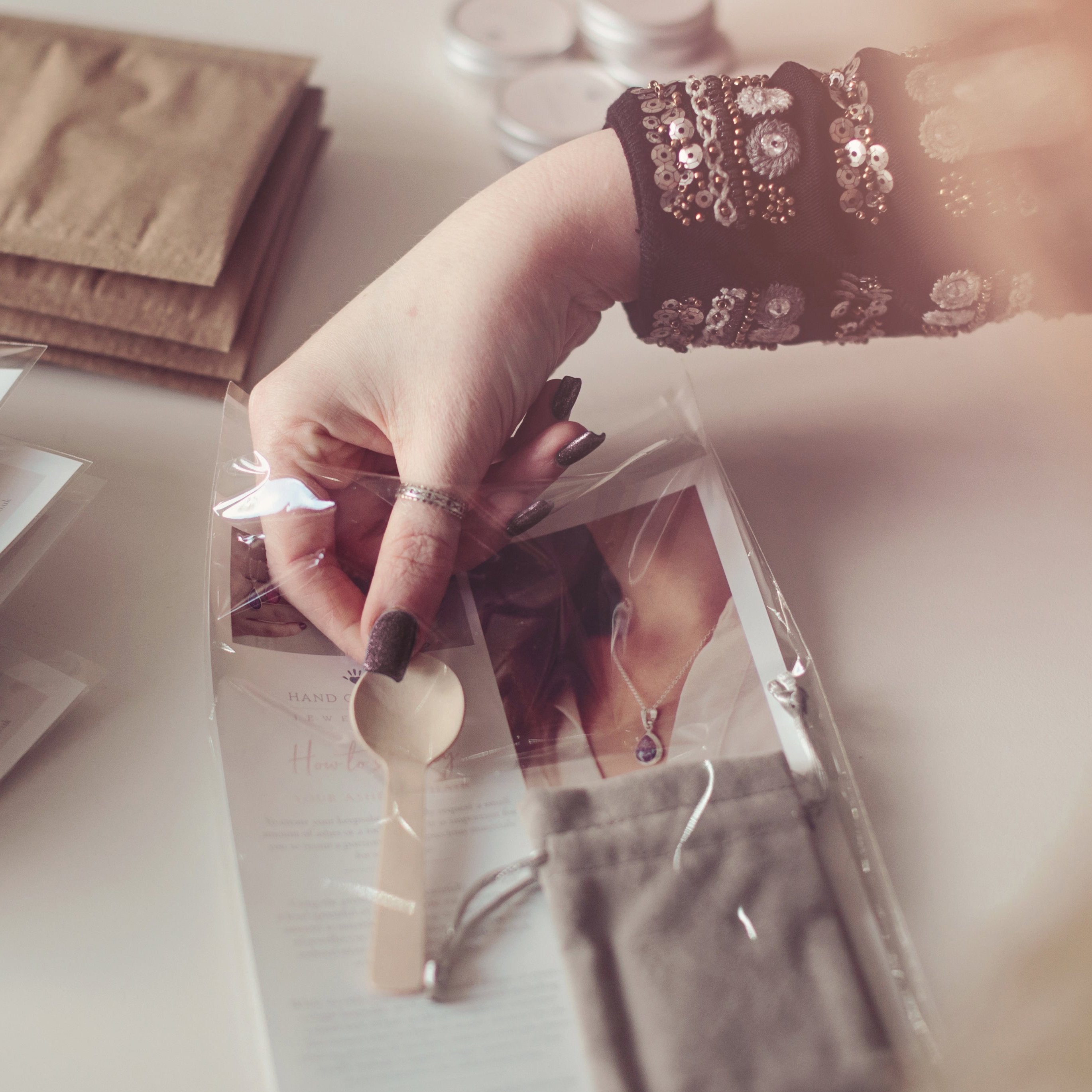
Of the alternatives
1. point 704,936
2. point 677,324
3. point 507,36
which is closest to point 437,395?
point 677,324

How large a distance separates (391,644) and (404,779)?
0.06 m

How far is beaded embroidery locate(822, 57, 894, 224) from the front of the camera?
0.44 m

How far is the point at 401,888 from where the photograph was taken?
0.35 m

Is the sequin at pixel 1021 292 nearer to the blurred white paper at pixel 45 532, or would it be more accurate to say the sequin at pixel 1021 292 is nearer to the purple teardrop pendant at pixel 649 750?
the purple teardrop pendant at pixel 649 750

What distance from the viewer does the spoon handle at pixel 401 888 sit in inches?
12.9

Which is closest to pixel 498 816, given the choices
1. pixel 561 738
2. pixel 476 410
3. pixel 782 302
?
pixel 561 738

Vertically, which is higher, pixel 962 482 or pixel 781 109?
pixel 781 109

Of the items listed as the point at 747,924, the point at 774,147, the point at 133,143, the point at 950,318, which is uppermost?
the point at 133,143

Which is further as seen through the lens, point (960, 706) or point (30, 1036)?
point (960, 706)

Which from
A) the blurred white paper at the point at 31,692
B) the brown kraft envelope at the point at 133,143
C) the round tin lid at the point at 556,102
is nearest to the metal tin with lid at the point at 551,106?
the round tin lid at the point at 556,102

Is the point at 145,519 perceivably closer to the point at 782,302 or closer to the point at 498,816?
the point at 498,816

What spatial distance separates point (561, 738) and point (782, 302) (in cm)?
26

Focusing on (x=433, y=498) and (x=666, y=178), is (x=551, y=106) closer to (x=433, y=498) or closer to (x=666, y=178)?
(x=666, y=178)

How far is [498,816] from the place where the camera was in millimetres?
374
